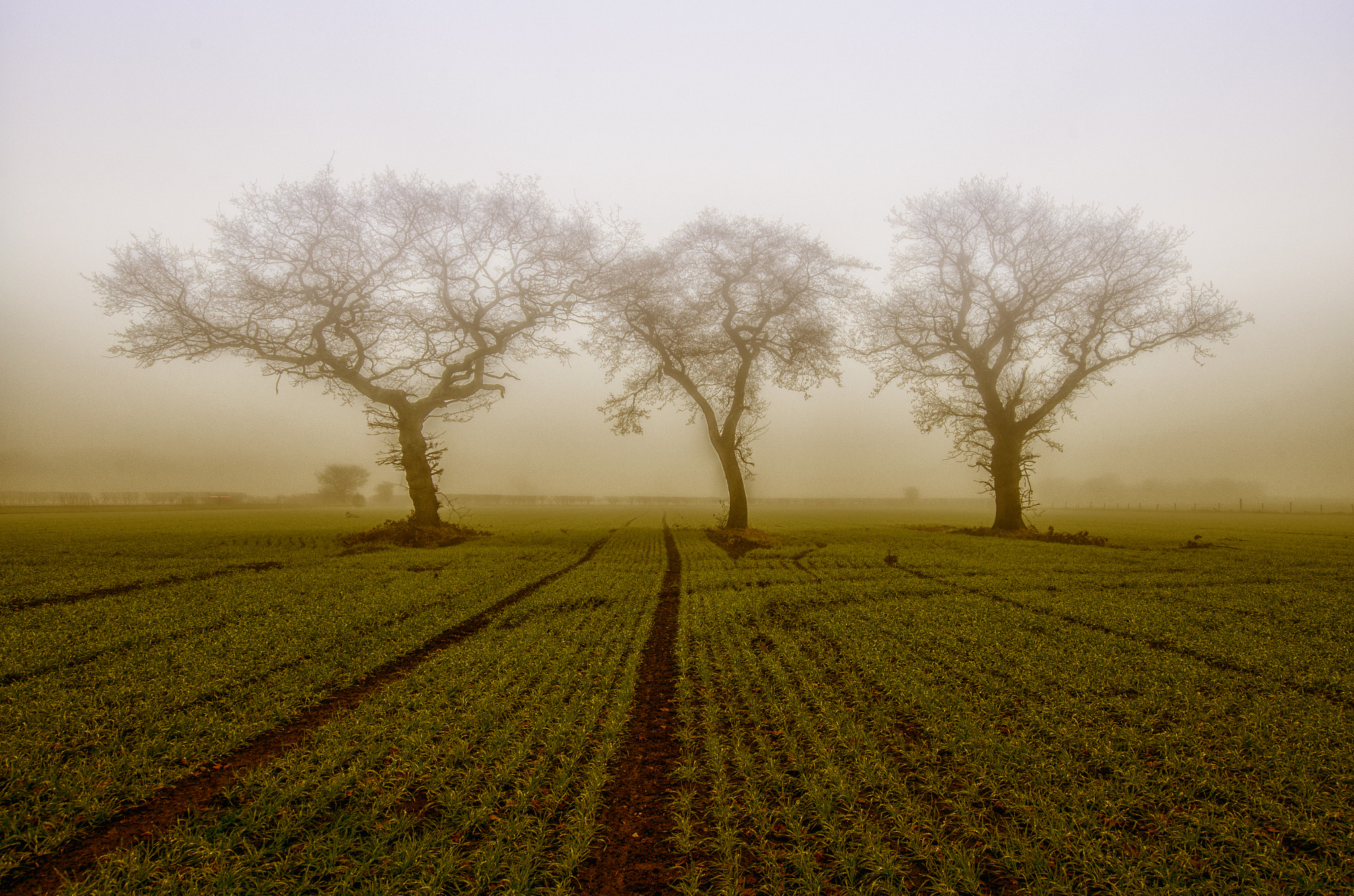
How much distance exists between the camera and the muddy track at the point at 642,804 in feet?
12.5

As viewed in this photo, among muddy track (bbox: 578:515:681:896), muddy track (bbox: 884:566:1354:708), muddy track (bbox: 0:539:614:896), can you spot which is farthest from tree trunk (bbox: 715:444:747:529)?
muddy track (bbox: 0:539:614:896)

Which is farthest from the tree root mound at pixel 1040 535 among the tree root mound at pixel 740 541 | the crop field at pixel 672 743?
the tree root mound at pixel 740 541

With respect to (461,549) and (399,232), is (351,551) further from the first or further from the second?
(399,232)

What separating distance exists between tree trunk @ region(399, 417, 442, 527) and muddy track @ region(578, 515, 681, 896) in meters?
20.7

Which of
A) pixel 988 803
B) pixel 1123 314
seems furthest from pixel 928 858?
pixel 1123 314

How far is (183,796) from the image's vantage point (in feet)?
15.5

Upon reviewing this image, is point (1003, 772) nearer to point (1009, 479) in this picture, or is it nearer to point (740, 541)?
point (740, 541)

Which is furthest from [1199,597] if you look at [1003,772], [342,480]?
[342,480]

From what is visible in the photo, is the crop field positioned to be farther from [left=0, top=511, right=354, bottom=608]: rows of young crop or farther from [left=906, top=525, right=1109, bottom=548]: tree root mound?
[left=906, top=525, right=1109, bottom=548]: tree root mound

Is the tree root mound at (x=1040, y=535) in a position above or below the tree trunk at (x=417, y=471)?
below

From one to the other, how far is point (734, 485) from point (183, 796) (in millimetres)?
25444

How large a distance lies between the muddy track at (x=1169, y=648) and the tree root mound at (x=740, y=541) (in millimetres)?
9801

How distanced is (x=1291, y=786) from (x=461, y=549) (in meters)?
22.5

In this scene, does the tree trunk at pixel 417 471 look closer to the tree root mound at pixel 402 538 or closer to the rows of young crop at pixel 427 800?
the tree root mound at pixel 402 538
